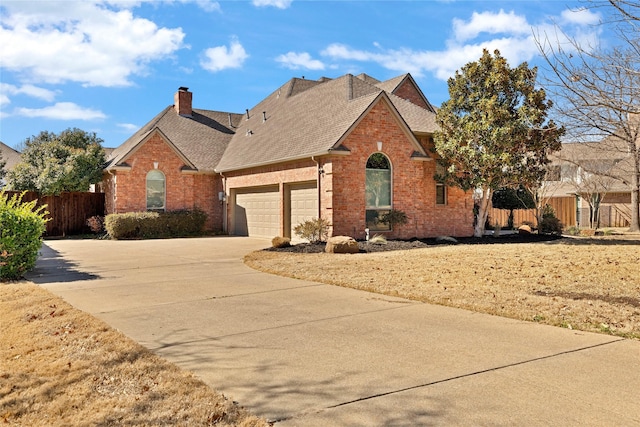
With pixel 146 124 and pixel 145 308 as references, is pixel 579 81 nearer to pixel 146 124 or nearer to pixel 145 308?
pixel 145 308

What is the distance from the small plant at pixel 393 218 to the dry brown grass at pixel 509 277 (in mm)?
3412

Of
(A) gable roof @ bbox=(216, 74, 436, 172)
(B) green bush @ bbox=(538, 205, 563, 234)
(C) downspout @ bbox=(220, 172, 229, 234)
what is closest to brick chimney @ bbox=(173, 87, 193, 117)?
(A) gable roof @ bbox=(216, 74, 436, 172)

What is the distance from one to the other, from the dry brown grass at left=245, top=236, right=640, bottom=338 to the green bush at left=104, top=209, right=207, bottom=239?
10.3 m

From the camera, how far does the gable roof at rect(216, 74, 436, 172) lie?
18.7m

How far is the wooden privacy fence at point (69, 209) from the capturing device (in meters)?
24.9

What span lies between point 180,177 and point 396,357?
2259cm

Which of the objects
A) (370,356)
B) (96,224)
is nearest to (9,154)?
(96,224)

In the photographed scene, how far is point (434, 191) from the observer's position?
2053 centimetres

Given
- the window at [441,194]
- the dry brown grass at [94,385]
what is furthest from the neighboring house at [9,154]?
the dry brown grass at [94,385]

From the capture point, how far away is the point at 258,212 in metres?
23.2

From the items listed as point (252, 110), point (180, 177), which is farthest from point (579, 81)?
point (252, 110)

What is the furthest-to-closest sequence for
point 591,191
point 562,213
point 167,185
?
point 562,213
point 591,191
point 167,185

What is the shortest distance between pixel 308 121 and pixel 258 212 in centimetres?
490

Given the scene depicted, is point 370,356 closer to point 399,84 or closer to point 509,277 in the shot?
point 509,277
